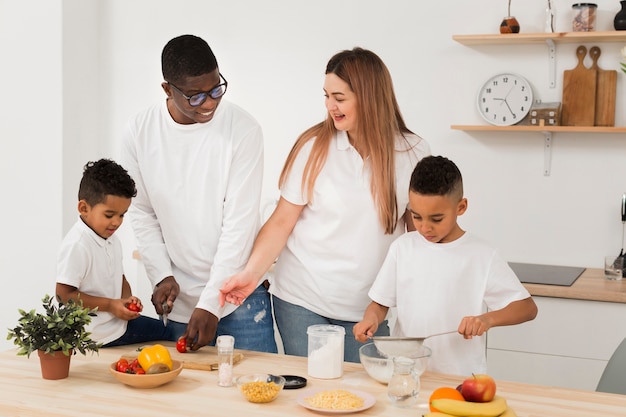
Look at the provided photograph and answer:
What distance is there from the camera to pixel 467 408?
1.57 meters

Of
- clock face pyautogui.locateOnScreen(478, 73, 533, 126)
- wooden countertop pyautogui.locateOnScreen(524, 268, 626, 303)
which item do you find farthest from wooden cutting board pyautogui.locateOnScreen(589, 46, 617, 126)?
wooden countertop pyautogui.locateOnScreen(524, 268, 626, 303)

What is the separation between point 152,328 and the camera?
2.29m

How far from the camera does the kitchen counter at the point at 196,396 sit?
1.69m

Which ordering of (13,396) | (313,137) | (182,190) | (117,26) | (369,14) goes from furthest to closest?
1. (117,26)
2. (369,14)
3. (313,137)
4. (182,190)
5. (13,396)

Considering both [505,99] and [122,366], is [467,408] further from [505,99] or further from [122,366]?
[505,99]

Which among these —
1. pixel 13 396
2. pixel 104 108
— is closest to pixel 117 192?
pixel 13 396

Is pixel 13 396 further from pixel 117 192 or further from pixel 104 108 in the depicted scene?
pixel 104 108

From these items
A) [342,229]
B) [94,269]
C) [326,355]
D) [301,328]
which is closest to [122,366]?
[94,269]

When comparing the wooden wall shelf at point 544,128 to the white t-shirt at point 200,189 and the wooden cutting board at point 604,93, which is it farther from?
the white t-shirt at point 200,189

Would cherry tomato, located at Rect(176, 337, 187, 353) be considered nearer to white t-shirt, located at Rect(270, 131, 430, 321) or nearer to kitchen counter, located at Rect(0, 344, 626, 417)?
kitchen counter, located at Rect(0, 344, 626, 417)

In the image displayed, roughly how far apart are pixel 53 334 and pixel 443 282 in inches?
40.5

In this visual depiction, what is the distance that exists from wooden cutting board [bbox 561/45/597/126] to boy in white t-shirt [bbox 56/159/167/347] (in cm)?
220

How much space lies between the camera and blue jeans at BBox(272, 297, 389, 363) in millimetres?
2346

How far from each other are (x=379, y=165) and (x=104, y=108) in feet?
8.56
